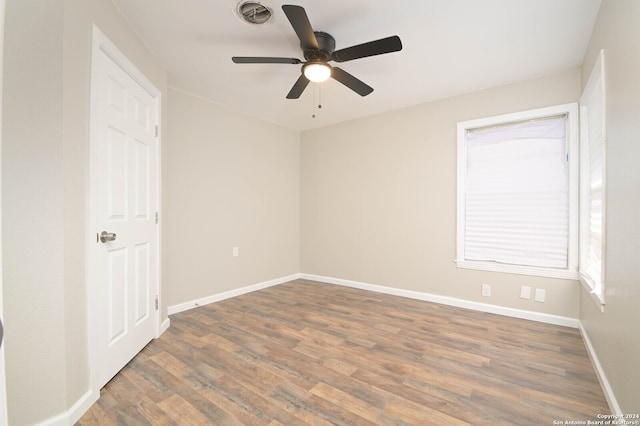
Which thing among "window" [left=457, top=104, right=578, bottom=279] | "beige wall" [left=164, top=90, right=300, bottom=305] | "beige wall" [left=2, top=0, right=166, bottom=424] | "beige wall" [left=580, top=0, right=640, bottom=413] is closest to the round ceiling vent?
"beige wall" [left=2, top=0, right=166, bottom=424]

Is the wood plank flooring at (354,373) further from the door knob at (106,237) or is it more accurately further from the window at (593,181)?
the door knob at (106,237)

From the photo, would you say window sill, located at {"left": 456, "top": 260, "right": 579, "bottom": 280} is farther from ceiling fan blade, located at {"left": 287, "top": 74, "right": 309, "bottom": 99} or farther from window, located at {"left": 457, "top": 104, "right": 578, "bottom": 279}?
ceiling fan blade, located at {"left": 287, "top": 74, "right": 309, "bottom": 99}

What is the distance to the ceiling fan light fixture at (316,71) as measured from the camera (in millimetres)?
2271

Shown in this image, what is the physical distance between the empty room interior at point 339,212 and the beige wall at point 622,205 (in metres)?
0.02

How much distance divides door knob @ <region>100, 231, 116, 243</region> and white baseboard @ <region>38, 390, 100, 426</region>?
0.88 m

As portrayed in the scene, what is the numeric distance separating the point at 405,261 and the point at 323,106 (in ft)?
7.44

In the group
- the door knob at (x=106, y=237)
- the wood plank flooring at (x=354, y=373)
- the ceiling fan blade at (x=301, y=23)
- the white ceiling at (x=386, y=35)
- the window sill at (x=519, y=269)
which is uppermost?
the white ceiling at (x=386, y=35)

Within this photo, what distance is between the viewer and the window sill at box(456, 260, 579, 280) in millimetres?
2841

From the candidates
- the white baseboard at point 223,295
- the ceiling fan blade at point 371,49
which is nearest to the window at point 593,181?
the ceiling fan blade at point 371,49

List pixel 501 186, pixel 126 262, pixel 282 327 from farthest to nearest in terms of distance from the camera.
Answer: pixel 501 186, pixel 282 327, pixel 126 262

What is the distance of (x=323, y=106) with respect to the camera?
12.5 ft

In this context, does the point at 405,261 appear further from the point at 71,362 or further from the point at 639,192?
Result: the point at 71,362

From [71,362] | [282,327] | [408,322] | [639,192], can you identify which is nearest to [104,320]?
[71,362]

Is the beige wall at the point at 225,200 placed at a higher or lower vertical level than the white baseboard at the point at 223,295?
higher
